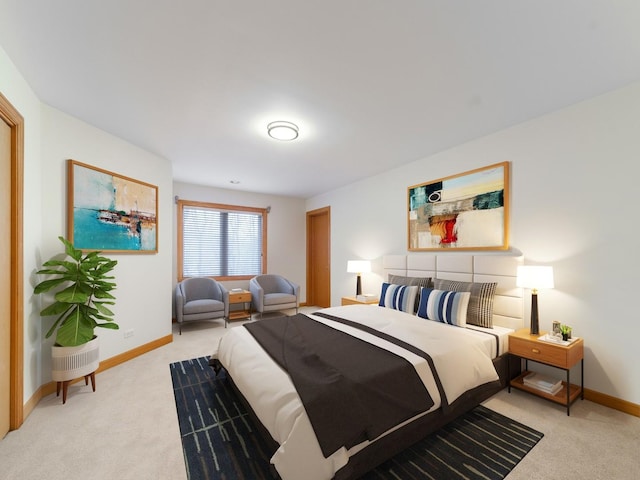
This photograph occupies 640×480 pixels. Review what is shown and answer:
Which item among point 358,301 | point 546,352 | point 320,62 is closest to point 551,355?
point 546,352

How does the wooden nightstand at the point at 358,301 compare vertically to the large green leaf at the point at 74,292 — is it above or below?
below

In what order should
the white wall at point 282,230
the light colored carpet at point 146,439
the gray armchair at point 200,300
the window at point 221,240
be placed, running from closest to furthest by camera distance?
1. the light colored carpet at point 146,439
2. the gray armchair at point 200,300
3. the window at point 221,240
4. the white wall at point 282,230

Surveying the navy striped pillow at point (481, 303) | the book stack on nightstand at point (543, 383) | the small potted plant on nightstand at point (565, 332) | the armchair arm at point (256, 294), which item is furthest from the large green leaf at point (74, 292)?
the small potted plant on nightstand at point (565, 332)

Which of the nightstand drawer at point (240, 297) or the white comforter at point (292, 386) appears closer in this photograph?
the white comforter at point (292, 386)

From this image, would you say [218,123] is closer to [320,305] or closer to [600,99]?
[600,99]

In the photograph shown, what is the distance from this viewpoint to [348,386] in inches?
62.6

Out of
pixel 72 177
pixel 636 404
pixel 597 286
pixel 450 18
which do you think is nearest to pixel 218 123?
pixel 72 177

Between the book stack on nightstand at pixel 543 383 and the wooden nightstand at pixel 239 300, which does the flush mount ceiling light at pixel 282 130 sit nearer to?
the wooden nightstand at pixel 239 300

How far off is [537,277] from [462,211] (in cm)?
118

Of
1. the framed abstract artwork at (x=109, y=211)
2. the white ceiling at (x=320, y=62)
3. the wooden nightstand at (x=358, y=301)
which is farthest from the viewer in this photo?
the wooden nightstand at (x=358, y=301)

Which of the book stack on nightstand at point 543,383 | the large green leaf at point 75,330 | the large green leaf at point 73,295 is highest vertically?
the large green leaf at point 73,295

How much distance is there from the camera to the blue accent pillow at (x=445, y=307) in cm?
284

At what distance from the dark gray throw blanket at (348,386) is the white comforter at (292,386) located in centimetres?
6

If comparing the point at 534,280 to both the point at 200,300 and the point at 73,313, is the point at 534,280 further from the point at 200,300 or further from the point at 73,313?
the point at 200,300
